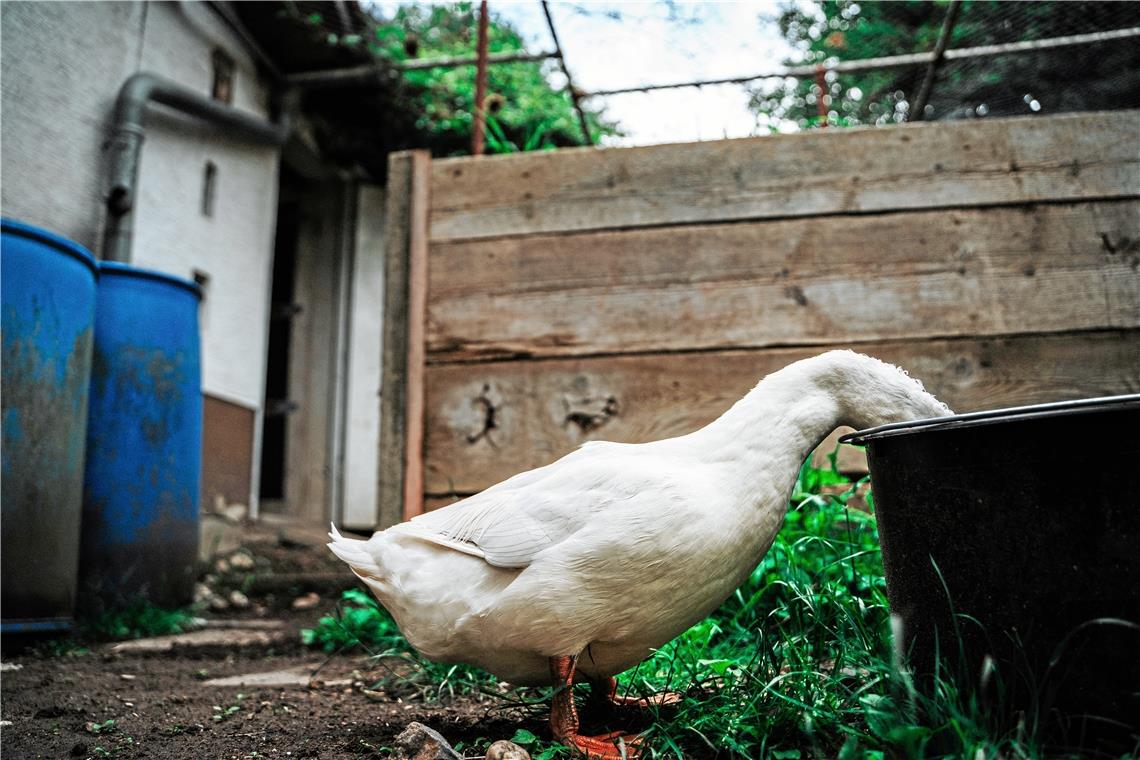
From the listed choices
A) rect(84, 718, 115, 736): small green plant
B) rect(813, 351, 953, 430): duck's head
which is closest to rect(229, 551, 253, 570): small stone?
rect(84, 718, 115, 736): small green plant

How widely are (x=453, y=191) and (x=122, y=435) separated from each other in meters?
1.76

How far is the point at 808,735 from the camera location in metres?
1.31

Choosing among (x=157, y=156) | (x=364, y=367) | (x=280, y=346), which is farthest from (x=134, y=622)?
(x=280, y=346)

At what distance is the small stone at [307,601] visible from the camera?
4.15 metres

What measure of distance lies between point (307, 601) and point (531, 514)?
305cm

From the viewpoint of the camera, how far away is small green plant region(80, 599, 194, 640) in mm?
3152

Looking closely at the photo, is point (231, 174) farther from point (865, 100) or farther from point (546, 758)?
point (546, 758)

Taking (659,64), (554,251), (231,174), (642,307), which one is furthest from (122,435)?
(231,174)

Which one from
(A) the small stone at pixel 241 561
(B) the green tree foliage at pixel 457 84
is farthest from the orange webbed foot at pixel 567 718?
(B) the green tree foliage at pixel 457 84

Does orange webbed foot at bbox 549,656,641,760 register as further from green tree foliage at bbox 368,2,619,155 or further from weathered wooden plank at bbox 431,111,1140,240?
green tree foliage at bbox 368,2,619,155

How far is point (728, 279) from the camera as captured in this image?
3.06 meters

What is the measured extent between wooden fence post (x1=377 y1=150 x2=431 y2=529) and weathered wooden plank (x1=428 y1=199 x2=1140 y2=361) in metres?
0.09

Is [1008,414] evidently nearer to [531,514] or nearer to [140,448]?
[531,514]

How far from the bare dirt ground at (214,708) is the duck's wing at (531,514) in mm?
440
